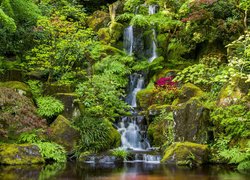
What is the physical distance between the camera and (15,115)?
12.9 m

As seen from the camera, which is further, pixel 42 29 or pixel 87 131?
pixel 42 29

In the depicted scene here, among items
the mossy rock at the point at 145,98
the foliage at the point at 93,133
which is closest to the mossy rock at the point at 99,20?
the mossy rock at the point at 145,98

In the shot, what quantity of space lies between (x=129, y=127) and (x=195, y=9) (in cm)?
685

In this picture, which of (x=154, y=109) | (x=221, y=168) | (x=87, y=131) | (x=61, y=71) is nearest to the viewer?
(x=221, y=168)

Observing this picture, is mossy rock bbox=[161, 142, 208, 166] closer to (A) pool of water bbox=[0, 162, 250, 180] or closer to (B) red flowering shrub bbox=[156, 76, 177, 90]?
(A) pool of water bbox=[0, 162, 250, 180]

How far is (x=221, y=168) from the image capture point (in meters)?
12.0

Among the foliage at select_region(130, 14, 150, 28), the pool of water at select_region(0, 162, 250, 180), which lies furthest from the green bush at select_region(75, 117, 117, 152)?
the foliage at select_region(130, 14, 150, 28)

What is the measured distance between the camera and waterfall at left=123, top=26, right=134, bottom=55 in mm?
23078

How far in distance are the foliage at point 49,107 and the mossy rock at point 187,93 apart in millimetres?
5177

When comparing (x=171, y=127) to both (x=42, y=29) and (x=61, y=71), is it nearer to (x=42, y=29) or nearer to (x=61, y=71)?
(x=61, y=71)

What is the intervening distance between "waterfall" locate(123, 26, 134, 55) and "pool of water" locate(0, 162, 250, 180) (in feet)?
37.1

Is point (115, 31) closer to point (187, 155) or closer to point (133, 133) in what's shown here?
point (133, 133)

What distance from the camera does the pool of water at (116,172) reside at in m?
10.1

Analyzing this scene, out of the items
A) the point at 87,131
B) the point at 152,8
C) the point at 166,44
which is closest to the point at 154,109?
the point at 87,131
